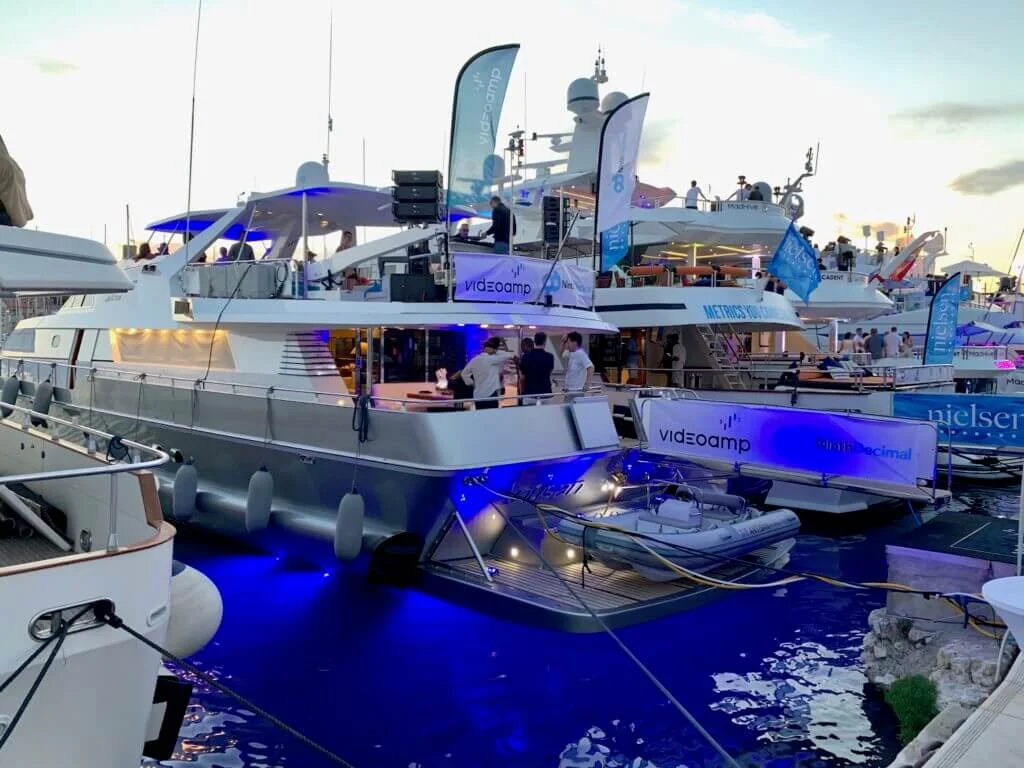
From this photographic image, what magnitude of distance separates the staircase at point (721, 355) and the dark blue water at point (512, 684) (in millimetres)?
9468

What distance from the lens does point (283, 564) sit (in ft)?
34.7

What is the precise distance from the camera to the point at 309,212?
13.2m

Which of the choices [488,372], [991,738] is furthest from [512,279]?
[991,738]

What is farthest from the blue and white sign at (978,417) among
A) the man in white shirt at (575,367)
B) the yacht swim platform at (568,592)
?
the yacht swim platform at (568,592)

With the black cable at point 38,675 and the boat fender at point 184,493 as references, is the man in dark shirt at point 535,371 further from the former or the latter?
the black cable at point 38,675

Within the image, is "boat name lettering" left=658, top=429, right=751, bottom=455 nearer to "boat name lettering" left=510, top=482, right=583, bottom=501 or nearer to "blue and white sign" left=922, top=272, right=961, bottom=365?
"boat name lettering" left=510, top=482, right=583, bottom=501

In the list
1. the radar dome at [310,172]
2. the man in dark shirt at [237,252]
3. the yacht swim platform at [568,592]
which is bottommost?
the yacht swim platform at [568,592]

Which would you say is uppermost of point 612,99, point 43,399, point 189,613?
point 612,99

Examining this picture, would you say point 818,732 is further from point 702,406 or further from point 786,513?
point 702,406

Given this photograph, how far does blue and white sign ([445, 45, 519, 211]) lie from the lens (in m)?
11.1

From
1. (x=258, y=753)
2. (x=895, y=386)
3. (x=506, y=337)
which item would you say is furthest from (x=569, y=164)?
(x=258, y=753)

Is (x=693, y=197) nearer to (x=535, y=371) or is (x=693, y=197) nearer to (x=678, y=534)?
(x=535, y=371)

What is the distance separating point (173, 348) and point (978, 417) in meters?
13.1

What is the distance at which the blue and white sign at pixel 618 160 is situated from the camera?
12.3m
